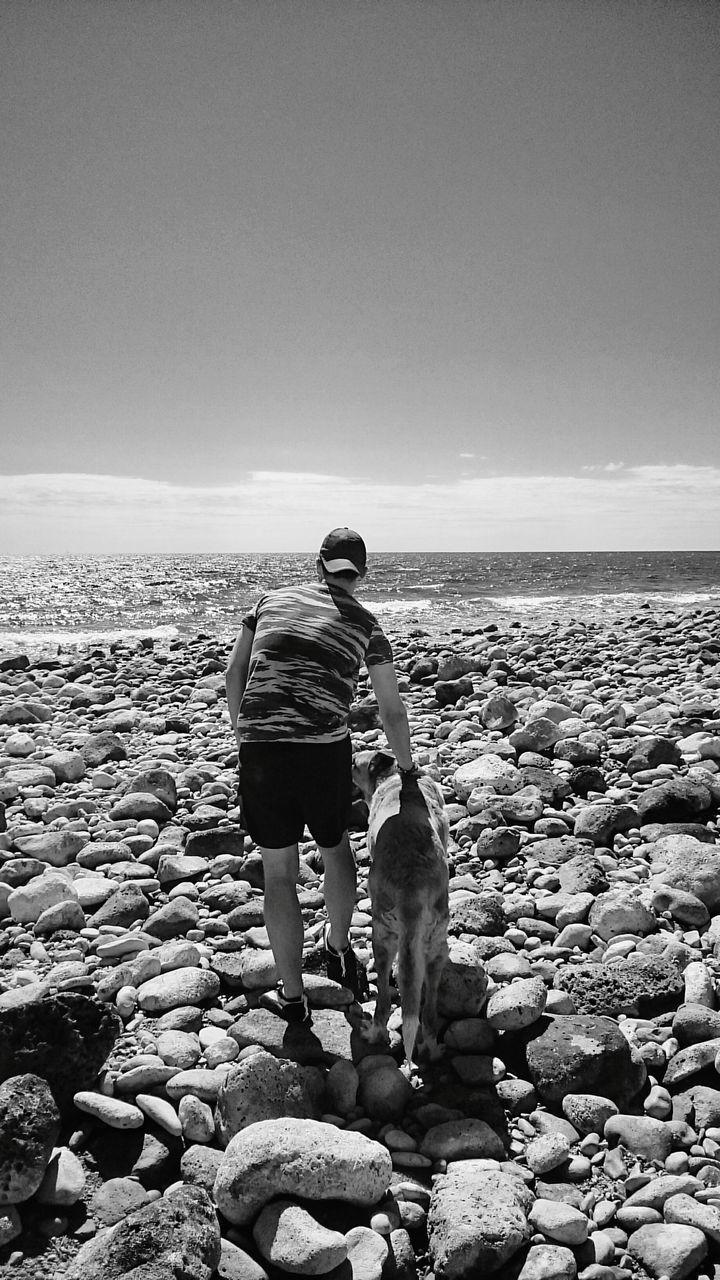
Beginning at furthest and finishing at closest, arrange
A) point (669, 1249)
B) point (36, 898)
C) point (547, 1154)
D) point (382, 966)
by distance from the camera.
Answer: point (36, 898), point (382, 966), point (547, 1154), point (669, 1249)

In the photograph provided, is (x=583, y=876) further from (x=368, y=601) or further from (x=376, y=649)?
(x=368, y=601)

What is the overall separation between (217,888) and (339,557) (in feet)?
8.16

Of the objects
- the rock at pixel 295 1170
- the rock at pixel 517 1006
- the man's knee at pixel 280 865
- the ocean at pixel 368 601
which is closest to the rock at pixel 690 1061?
the rock at pixel 517 1006

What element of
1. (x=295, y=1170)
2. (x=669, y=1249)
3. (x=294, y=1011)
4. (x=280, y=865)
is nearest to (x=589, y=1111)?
(x=669, y=1249)

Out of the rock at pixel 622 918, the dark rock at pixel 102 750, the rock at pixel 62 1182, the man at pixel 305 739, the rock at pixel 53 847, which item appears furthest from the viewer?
the dark rock at pixel 102 750

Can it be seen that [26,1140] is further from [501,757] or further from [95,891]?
[501,757]

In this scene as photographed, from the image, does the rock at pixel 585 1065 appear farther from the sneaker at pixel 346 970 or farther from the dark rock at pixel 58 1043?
the dark rock at pixel 58 1043

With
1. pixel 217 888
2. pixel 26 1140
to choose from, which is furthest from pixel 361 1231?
pixel 217 888

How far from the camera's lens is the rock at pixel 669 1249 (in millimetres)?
2336

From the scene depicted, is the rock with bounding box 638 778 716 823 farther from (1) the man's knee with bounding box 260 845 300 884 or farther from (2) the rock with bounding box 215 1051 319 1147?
(2) the rock with bounding box 215 1051 319 1147

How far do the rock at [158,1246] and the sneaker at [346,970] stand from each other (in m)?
1.64

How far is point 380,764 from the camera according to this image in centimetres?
457

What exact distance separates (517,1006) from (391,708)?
5.05ft

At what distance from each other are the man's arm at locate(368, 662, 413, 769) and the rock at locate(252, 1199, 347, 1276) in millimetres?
2062
